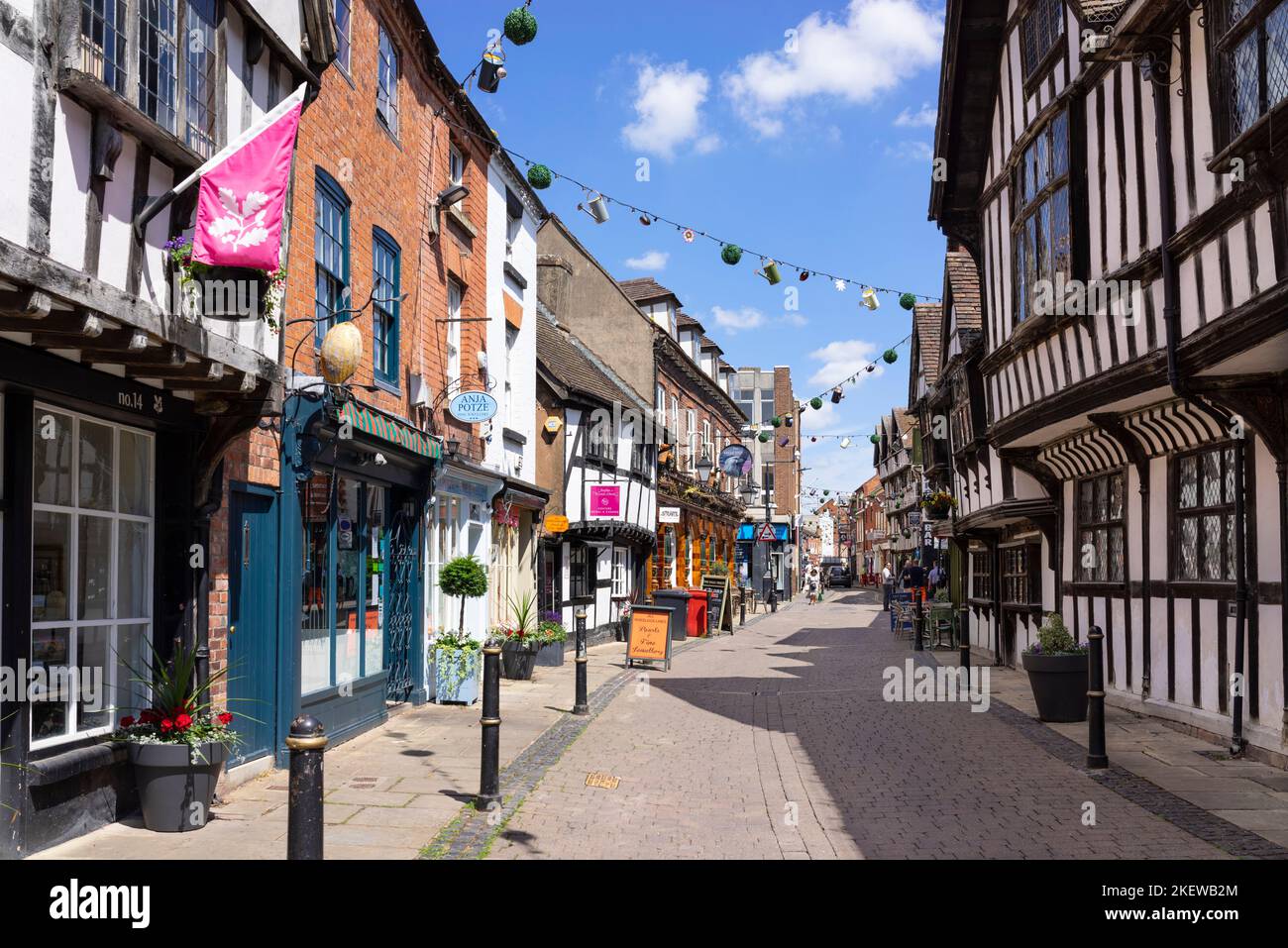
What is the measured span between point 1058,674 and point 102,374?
943 centimetres

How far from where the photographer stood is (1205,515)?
35.8ft

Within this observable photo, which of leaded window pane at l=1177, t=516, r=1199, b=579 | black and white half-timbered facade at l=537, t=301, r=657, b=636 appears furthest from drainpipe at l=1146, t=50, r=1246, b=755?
black and white half-timbered facade at l=537, t=301, r=657, b=636

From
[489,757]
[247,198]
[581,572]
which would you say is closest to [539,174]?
[247,198]

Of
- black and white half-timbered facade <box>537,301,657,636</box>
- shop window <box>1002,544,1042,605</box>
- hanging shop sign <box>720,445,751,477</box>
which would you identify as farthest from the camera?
hanging shop sign <box>720,445,751,477</box>

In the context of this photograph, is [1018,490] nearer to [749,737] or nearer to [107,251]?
[749,737]

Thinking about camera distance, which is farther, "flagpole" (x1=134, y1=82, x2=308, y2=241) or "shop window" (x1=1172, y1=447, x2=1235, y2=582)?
"shop window" (x1=1172, y1=447, x2=1235, y2=582)

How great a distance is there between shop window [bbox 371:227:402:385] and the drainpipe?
7481 mm

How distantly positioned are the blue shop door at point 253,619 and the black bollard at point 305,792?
168 inches

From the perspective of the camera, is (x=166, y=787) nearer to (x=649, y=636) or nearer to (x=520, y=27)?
(x=520, y=27)

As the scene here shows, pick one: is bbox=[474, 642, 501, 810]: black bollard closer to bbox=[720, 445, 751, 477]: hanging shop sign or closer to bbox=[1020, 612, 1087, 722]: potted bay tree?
bbox=[1020, 612, 1087, 722]: potted bay tree

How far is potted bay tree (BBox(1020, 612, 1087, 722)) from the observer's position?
1164 centimetres

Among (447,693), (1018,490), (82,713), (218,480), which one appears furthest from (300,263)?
(1018,490)
